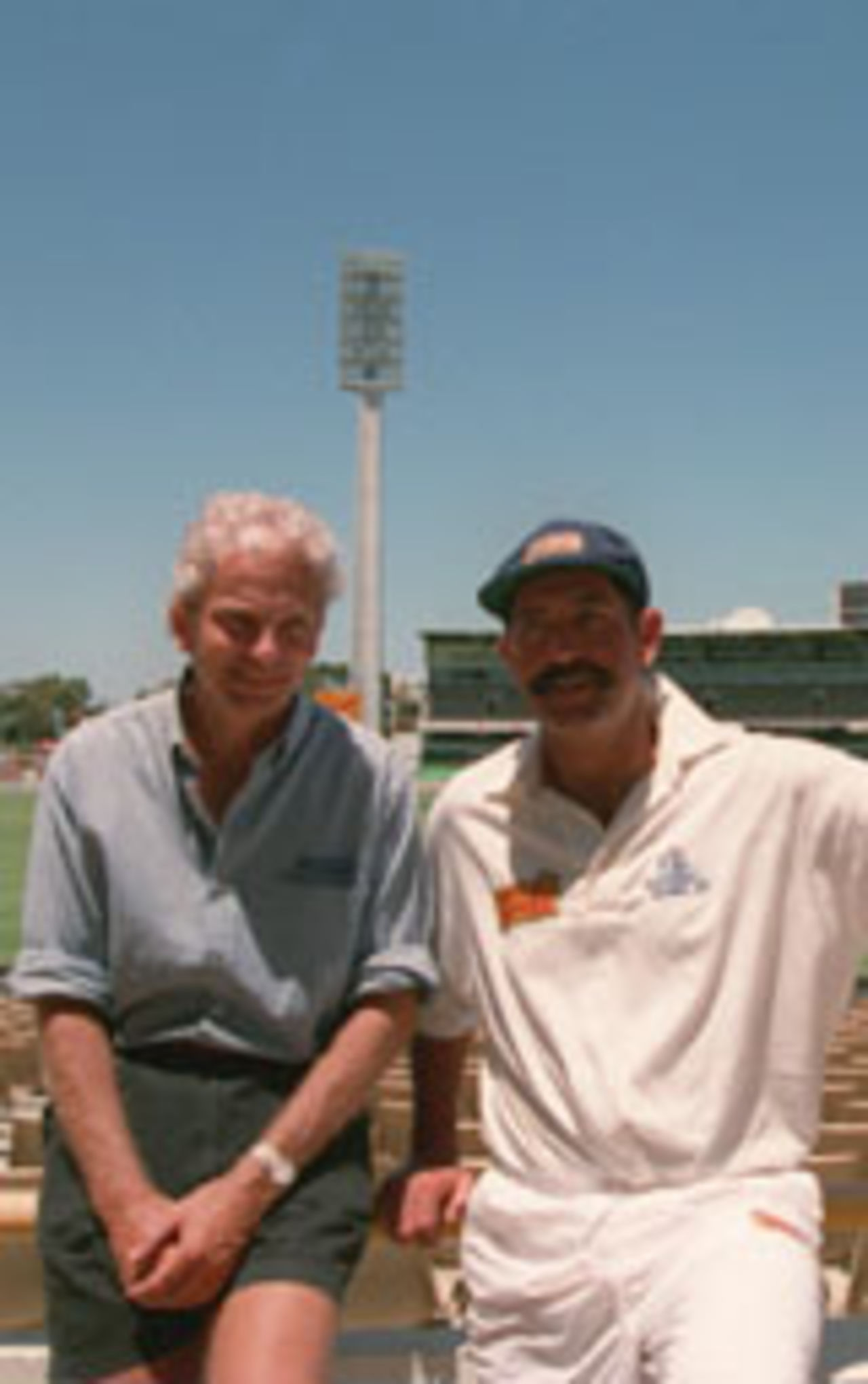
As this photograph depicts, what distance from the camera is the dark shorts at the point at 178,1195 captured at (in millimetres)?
1999

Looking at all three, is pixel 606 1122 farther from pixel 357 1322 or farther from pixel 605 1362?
pixel 357 1322

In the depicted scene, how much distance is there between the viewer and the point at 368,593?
50156mm

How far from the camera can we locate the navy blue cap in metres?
2.29

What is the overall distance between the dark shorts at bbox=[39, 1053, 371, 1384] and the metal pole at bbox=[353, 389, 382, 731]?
154 ft

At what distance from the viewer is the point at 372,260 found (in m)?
54.2

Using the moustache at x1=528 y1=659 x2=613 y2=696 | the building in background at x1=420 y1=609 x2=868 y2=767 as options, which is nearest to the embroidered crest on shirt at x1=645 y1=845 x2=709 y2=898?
the moustache at x1=528 y1=659 x2=613 y2=696

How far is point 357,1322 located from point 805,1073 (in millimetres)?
1198

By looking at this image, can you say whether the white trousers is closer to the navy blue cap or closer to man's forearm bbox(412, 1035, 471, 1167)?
man's forearm bbox(412, 1035, 471, 1167)

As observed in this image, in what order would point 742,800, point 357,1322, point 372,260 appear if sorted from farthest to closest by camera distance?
1. point 372,260
2. point 357,1322
3. point 742,800

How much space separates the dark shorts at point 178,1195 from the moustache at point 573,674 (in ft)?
2.35

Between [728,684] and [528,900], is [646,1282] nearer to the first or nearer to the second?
[528,900]

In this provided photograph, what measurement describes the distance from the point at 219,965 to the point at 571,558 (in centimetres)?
81

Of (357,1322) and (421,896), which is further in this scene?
(357,1322)

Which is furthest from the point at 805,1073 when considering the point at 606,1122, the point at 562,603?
the point at 562,603
